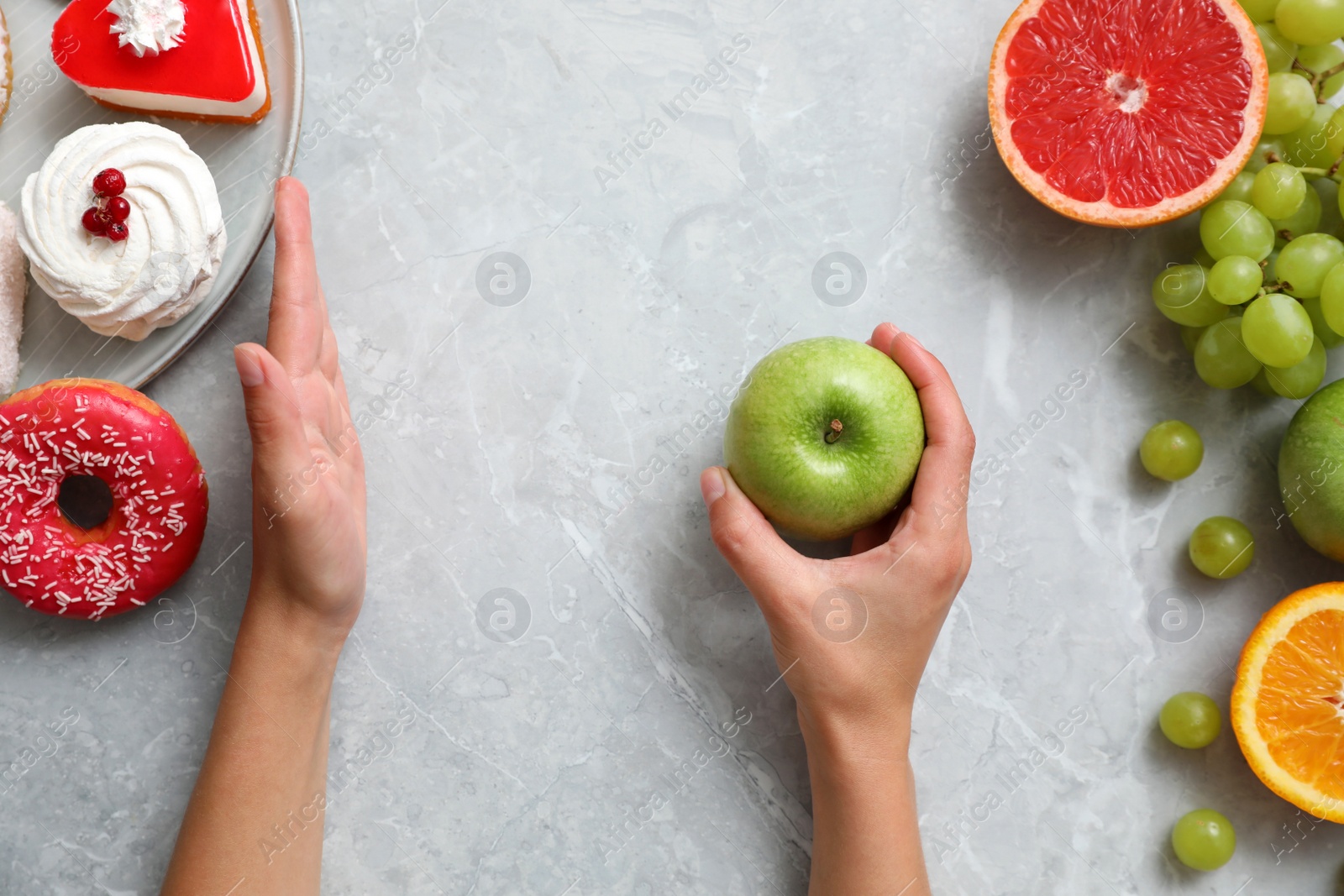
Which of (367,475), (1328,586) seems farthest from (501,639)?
(1328,586)

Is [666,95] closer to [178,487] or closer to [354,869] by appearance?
[178,487]

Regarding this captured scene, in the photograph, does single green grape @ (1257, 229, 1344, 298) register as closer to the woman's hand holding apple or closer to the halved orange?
the halved orange

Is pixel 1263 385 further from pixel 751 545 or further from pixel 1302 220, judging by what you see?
pixel 751 545

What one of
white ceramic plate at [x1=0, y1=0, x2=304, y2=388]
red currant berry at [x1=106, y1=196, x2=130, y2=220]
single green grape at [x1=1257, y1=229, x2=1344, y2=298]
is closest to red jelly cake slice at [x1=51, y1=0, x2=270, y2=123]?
white ceramic plate at [x1=0, y1=0, x2=304, y2=388]

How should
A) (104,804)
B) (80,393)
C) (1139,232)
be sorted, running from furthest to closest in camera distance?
(1139,232), (104,804), (80,393)

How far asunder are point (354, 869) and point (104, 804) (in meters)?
0.39

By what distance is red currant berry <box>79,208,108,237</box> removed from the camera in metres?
1.13

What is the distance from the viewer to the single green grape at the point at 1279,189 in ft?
3.85

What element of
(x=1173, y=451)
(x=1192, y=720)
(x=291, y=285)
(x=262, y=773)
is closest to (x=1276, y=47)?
(x=1173, y=451)

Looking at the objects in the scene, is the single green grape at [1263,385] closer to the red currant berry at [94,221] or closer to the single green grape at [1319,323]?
the single green grape at [1319,323]

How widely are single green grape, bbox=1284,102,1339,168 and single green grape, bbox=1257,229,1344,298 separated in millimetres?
128

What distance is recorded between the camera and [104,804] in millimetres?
Result: 1239

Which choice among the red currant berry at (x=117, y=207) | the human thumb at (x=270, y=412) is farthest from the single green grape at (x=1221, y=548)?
the red currant berry at (x=117, y=207)

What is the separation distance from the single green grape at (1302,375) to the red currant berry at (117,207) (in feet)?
5.56
